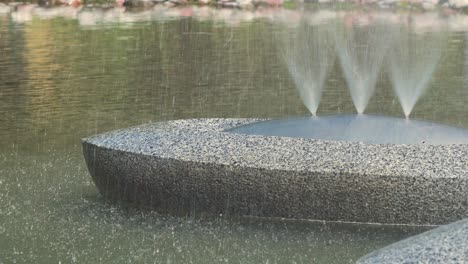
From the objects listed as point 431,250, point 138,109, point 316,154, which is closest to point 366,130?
point 316,154

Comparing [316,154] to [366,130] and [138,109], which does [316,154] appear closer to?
[366,130]

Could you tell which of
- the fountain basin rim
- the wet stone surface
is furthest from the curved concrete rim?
the wet stone surface

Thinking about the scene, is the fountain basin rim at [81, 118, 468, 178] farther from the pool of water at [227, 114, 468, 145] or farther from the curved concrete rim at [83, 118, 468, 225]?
the pool of water at [227, 114, 468, 145]

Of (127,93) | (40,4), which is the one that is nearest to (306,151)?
(127,93)

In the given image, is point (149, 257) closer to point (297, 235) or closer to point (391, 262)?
point (297, 235)

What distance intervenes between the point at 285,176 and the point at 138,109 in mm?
6403

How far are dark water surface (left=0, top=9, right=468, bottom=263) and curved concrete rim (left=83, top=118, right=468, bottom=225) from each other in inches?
5.9

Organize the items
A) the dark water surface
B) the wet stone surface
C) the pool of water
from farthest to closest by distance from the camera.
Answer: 1. the pool of water
2. the dark water surface
3. the wet stone surface

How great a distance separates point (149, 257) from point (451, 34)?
660 inches

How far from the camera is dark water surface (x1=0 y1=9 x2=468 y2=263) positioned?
285 inches

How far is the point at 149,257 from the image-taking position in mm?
6996

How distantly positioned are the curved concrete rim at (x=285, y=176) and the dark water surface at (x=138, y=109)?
150mm

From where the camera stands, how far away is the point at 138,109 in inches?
540

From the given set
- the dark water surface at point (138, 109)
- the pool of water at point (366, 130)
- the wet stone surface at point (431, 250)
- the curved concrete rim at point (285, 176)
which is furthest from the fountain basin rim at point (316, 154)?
the wet stone surface at point (431, 250)
